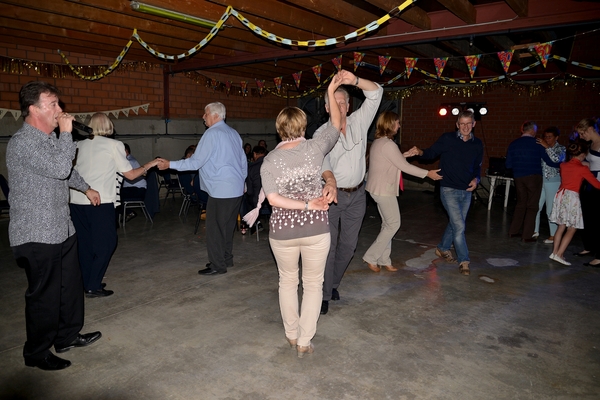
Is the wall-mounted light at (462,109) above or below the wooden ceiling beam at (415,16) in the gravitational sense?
below

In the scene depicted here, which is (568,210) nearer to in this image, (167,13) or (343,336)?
(343,336)

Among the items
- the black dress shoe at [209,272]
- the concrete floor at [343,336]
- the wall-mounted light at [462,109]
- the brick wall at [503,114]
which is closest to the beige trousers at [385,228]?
the concrete floor at [343,336]

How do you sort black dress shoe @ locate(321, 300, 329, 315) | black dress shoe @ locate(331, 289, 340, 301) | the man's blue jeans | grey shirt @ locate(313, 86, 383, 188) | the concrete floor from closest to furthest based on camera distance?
1. the concrete floor
2. grey shirt @ locate(313, 86, 383, 188)
3. black dress shoe @ locate(321, 300, 329, 315)
4. black dress shoe @ locate(331, 289, 340, 301)
5. the man's blue jeans

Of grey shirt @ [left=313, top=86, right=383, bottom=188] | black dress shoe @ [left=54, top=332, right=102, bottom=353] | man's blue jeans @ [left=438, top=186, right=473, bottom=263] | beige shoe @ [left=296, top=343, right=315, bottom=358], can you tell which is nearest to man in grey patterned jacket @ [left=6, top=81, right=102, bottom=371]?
black dress shoe @ [left=54, top=332, right=102, bottom=353]

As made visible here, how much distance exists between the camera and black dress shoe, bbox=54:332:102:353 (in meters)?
2.84

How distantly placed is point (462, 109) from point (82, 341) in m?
10.1

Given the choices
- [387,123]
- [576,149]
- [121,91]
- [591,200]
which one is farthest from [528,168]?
[121,91]

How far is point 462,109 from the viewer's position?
10727mm

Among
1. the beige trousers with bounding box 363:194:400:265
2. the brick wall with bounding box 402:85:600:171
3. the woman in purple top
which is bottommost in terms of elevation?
the beige trousers with bounding box 363:194:400:265

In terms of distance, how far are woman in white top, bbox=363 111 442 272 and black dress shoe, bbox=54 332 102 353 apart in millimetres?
2674

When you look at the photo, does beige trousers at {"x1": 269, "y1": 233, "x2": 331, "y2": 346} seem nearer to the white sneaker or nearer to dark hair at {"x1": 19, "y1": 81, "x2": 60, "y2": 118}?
dark hair at {"x1": 19, "y1": 81, "x2": 60, "y2": 118}

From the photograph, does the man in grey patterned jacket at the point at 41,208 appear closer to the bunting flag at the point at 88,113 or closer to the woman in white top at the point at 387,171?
the woman in white top at the point at 387,171

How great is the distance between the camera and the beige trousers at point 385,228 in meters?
4.22

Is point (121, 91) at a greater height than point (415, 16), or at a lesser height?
lesser
